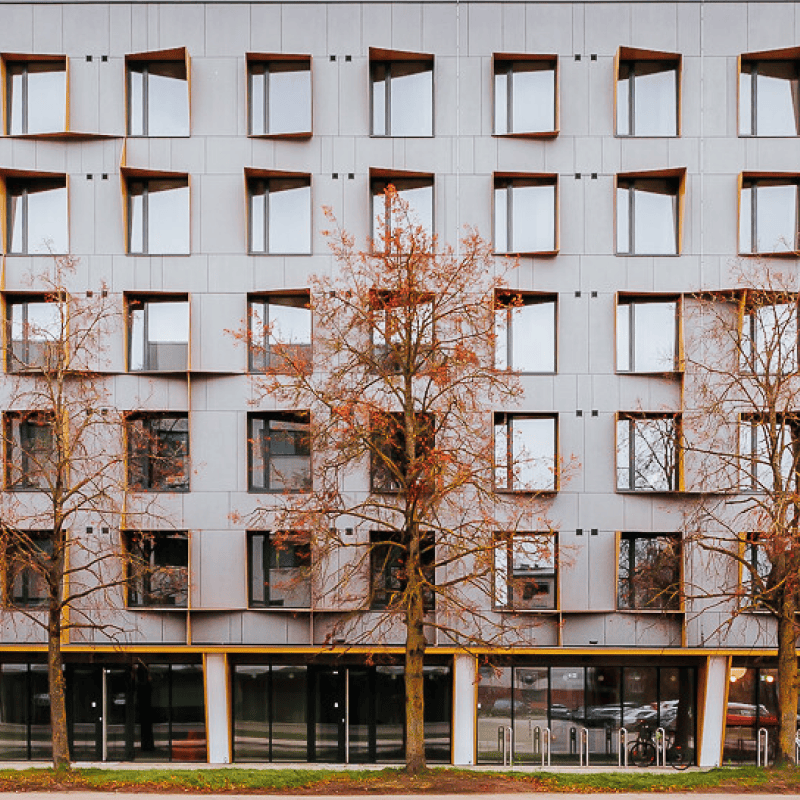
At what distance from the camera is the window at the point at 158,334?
22250 millimetres

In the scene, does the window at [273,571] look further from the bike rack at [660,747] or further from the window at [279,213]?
the bike rack at [660,747]

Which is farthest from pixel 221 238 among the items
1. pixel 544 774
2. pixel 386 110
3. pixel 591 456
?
pixel 544 774

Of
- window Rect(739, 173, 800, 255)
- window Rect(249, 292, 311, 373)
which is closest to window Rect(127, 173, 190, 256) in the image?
window Rect(249, 292, 311, 373)

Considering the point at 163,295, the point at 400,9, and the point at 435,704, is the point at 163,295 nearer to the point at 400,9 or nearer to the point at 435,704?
the point at 400,9

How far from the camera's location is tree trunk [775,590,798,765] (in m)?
18.4

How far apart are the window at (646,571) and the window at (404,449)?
6088 millimetres

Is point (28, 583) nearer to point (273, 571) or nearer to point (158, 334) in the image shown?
point (273, 571)

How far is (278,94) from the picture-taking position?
22.6 meters

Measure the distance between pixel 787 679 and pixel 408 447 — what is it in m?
8.81

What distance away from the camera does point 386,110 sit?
22531 millimetres

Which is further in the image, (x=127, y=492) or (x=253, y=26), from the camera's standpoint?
(x=253, y=26)

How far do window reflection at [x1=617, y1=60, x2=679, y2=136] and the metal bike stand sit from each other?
14202 millimetres

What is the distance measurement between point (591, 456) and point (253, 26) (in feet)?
42.5

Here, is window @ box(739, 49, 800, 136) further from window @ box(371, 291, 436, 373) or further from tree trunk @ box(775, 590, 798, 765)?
tree trunk @ box(775, 590, 798, 765)
